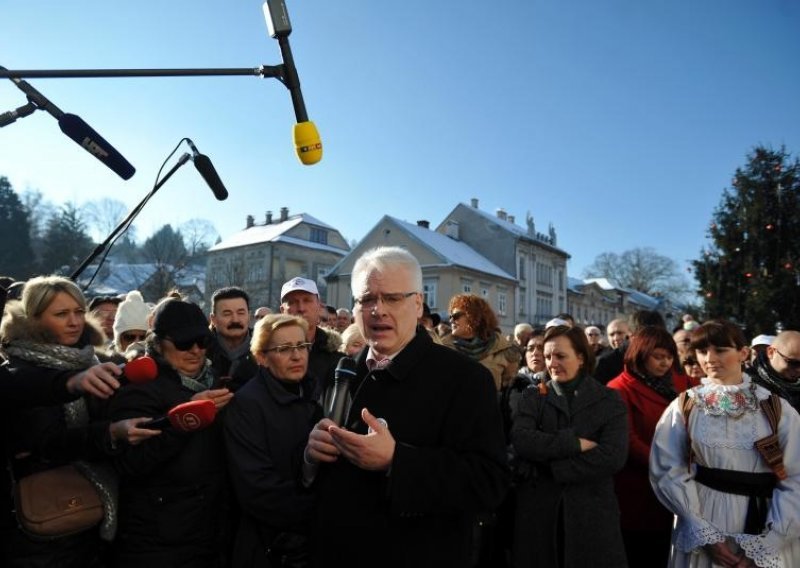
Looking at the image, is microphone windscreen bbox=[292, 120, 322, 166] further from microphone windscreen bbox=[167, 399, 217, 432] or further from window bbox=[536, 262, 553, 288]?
window bbox=[536, 262, 553, 288]

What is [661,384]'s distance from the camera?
15.0 ft

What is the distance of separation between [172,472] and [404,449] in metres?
1.76

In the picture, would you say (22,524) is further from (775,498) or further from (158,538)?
(775,498)

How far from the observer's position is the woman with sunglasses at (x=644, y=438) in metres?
4.22

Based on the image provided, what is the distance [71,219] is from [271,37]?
50657 mm

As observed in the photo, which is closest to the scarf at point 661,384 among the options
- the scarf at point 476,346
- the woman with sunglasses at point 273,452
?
the scarf at point 476,346

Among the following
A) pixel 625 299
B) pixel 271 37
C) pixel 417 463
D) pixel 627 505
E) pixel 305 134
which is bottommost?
pixel 627 505

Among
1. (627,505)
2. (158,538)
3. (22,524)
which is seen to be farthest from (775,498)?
(22,524)

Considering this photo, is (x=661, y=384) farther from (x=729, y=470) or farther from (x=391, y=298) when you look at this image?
(x=391, y=298)

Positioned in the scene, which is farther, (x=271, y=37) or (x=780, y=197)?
(x=780, y=197)

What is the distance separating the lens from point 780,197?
54.2 ft

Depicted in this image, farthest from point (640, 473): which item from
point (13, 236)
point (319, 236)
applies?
point (319, 236)

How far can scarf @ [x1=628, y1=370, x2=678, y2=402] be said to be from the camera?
4527mm

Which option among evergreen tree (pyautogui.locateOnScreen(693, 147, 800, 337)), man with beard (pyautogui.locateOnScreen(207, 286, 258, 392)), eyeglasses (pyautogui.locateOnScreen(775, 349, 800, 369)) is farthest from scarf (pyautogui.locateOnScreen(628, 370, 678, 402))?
evergreen tree (pyautogui.locateOnScreen(693, 147, 800, 337))
